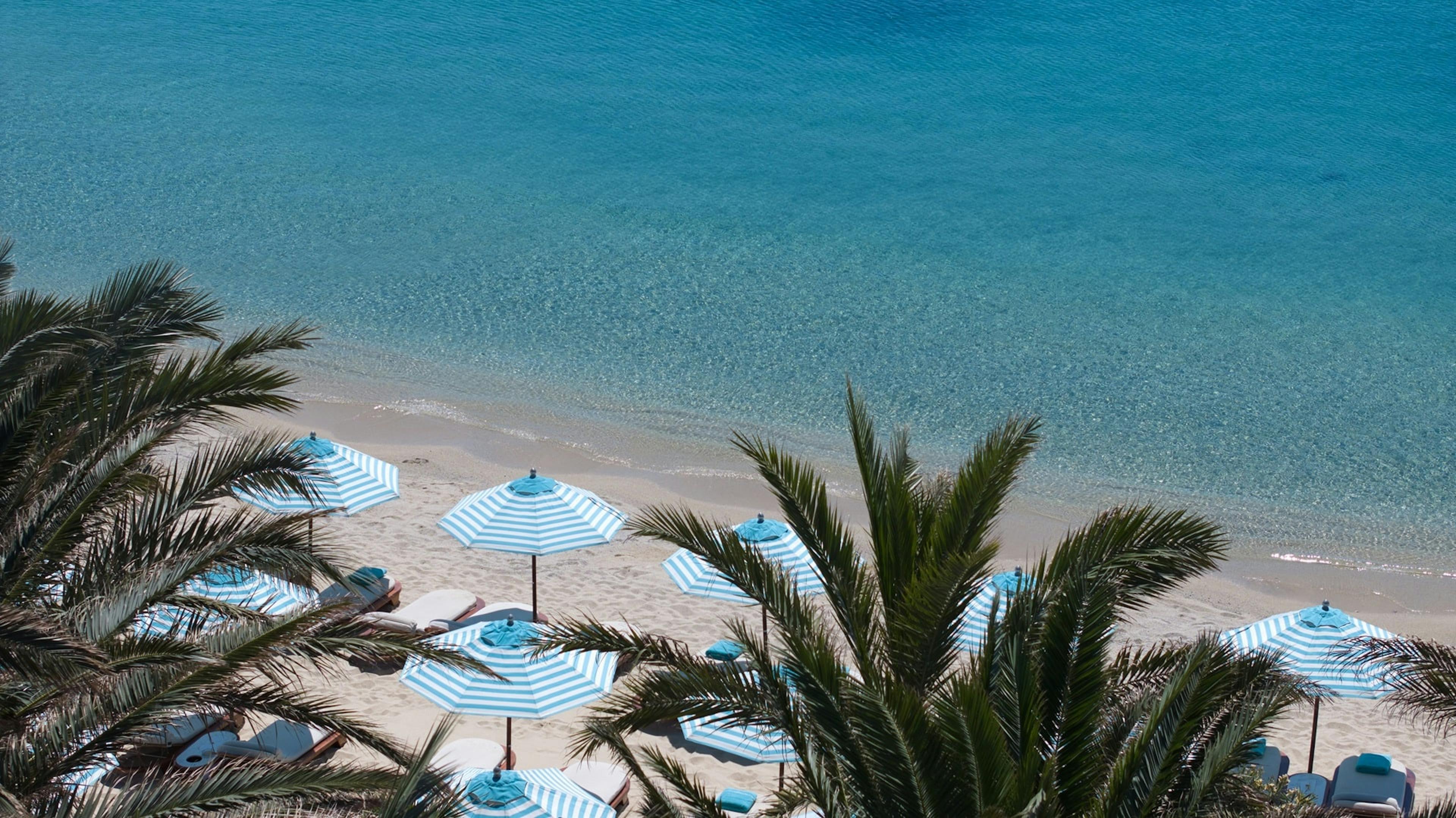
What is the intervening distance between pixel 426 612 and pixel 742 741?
12.3ft

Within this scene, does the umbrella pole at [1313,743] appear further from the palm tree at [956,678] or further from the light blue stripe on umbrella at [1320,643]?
the palm tree at [956,678]

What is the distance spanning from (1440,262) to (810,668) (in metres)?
25.1

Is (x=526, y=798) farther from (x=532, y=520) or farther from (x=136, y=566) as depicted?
(x=532, y=520)

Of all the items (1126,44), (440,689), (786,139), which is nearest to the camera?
(440,689)

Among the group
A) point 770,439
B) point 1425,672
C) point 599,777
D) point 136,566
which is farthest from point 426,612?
point 1425,672

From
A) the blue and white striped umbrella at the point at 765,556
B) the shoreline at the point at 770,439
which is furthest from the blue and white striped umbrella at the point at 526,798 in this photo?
the shoreline at the point at 770,439

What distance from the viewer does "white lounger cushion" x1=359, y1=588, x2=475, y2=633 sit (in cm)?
1157

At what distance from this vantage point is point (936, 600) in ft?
21.2

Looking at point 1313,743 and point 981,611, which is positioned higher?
point 981,611

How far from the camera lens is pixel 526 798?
8.23 metres

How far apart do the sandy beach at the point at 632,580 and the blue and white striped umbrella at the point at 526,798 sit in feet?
5.51

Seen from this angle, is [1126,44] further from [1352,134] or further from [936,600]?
[936,600]

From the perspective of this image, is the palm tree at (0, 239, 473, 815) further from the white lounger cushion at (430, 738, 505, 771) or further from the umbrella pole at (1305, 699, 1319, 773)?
the umbrella pole at (1305, 699, 1319, 773)

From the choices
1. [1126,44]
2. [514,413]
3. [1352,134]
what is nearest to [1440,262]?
[1352,134]
